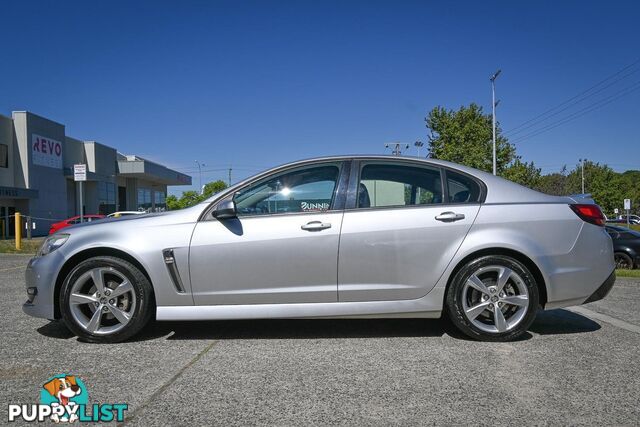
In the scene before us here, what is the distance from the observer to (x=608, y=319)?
4.78 metres

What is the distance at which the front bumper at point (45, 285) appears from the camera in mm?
3945

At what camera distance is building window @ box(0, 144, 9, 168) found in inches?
1217

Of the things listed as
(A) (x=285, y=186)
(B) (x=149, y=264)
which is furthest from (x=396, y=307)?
(B) (x=149, y=264)

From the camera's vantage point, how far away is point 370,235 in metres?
3.89

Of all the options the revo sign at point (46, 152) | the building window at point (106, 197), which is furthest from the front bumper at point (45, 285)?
the building window at point (106, 197)

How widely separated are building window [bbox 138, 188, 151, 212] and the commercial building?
16.4 ft

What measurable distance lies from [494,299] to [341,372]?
1.50m

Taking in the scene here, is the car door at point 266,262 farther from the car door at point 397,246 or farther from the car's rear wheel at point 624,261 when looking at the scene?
the car's rear wheel at point 624,261

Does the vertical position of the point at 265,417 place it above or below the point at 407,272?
below

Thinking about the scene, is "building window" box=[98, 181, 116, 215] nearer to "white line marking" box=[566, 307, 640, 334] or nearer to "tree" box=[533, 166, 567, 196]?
"white line marking" box=[566, 307, 640, 334]

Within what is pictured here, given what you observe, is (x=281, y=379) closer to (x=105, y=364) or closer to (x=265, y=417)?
(x=265, y=417)

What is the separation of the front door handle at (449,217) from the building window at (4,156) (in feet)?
114

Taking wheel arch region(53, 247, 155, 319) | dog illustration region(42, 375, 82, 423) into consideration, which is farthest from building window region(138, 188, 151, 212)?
dog illustration region(42, 375, 82, 423)

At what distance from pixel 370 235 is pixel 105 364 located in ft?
7.23
